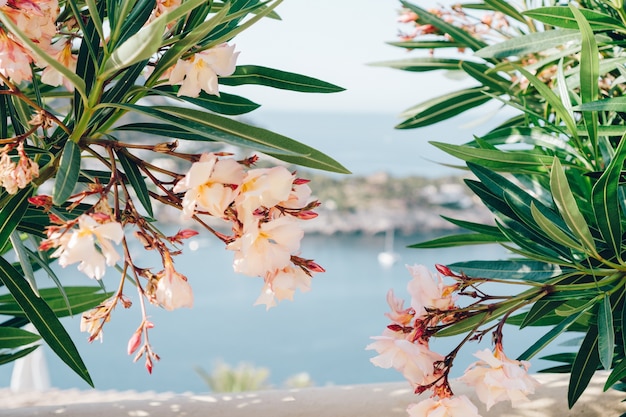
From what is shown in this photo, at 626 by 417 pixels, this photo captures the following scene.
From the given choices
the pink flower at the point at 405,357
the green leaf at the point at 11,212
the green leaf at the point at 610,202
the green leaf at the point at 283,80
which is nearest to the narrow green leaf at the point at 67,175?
the green leaf at the point at 11,212

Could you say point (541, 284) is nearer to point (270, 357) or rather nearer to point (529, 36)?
point (529, 36)

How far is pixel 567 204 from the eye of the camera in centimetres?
77

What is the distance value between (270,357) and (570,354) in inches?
491

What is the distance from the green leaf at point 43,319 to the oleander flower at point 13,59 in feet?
0.92

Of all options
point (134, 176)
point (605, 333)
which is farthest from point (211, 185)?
point (605, 333)

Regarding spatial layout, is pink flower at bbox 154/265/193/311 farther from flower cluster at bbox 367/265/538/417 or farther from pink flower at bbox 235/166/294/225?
flower cluster at bbox 367/265/538/417

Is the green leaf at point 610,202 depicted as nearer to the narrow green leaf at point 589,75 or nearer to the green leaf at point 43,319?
the narrow green leaf at point 589,75

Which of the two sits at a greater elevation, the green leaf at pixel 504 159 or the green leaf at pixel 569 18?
the green leaf at pixel 569 18

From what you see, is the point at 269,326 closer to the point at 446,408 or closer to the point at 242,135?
the point at 446,408

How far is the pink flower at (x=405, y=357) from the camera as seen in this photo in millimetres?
737

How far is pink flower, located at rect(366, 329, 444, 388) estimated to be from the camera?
74cm

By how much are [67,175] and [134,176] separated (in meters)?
0.13

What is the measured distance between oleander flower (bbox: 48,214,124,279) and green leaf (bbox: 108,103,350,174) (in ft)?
0.44

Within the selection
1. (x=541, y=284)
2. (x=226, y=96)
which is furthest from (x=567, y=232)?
(x=226, y=96)
